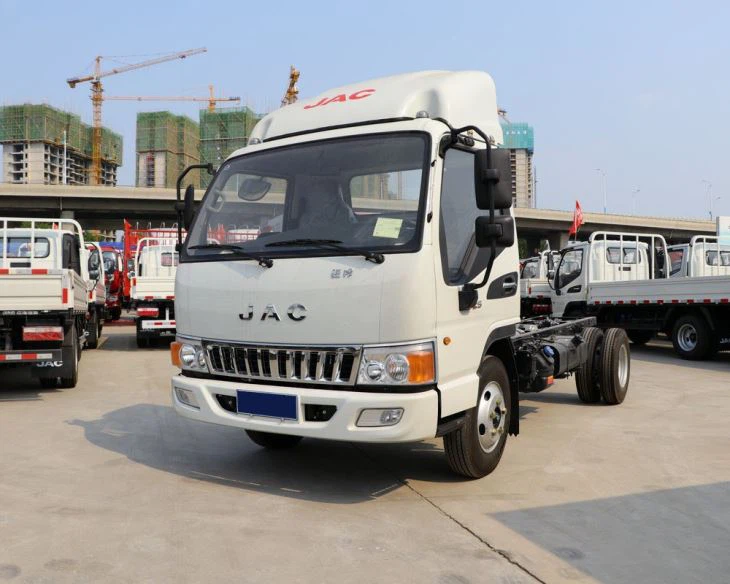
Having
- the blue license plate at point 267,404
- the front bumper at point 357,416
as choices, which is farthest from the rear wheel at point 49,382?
the front bumper at point 357,416

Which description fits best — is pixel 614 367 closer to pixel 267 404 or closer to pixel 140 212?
pixel 267 404

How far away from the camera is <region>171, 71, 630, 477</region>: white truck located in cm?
414

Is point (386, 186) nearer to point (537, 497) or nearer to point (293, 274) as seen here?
point (293, 274)

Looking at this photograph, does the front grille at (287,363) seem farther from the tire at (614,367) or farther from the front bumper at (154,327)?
the front bumper at (154,327)

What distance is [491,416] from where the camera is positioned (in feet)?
16.3

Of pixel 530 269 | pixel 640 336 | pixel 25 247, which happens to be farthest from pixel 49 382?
pixel 530 269

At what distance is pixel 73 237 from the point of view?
1112cm

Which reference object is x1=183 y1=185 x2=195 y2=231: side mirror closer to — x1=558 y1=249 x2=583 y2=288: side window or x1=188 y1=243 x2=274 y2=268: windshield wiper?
x1=188 y1=243 x2=274 y2=268: windshield wiper

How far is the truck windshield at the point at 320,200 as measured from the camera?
4.36 meters

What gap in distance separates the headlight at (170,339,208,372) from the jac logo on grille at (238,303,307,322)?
51cm

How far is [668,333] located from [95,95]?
98.4 metres

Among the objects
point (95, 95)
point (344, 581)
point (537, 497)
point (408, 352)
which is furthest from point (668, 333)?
point (95, 95)

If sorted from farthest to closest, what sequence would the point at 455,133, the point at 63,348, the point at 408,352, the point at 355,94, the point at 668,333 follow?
the point at 668,333
the point at 63,348
the point at 355,94
the point at 455,133
the point at 408,352

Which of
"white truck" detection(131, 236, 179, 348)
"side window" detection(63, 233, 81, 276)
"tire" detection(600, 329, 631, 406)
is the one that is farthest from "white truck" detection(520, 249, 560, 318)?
"side window" detection(63, 233, 81, 276)
